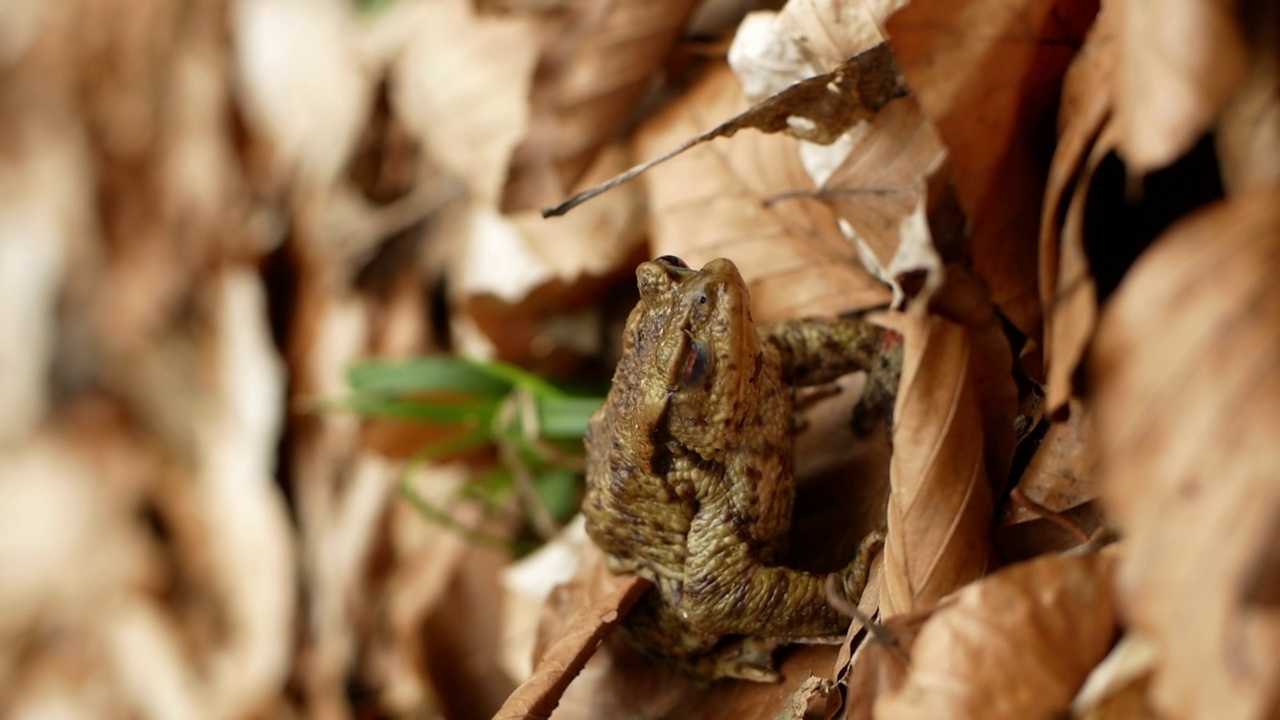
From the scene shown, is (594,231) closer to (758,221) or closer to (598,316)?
(598,316)

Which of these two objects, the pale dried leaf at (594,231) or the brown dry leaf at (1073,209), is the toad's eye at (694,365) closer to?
the brown dry leaf at (1073,209)

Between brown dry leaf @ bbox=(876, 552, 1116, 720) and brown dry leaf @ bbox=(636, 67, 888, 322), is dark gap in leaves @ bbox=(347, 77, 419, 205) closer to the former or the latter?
brown dry leaf @ bbox=(636, 67, 888, 322)

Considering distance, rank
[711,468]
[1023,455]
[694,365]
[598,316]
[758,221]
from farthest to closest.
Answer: [598,316], [758,221], [711,468], [694,365], [1023,455]

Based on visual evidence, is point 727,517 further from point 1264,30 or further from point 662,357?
point 1264,30

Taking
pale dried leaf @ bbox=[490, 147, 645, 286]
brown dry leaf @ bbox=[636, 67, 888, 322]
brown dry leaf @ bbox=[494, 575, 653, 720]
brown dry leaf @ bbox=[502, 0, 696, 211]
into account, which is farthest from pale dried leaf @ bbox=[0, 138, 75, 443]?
brown dry leaf @ bbox=[494, 575, 653, 720]

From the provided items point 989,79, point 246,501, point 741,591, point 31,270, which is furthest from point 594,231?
point 31,270

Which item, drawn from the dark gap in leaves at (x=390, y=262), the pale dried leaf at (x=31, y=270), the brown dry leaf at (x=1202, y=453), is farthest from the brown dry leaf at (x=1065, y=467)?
the pale dried leaf at (x=31, y=270)
